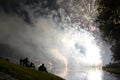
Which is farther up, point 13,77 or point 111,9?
point 111,9

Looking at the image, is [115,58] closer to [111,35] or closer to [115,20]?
[111,35]

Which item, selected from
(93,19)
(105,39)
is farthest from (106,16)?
(105,39)

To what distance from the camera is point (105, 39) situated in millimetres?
55969

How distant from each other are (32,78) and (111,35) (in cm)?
2404

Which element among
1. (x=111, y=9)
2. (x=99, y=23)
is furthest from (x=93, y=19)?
(x=111, y=9)

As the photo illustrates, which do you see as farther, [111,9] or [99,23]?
[99,23]

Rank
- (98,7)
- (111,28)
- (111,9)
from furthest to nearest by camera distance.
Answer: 1. (111,28)
2. (98,7)
3. (111,9)

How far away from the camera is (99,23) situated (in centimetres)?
5078

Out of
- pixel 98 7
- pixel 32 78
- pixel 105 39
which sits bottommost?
pixel 32 78

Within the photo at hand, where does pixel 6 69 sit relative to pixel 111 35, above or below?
below

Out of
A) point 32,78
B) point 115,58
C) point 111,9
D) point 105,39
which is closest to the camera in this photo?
point 32,78

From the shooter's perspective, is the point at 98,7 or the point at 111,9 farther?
the point at 98,7

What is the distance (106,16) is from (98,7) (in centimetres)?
222

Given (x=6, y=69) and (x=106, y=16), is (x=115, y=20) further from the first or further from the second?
(x=6, y=69)
